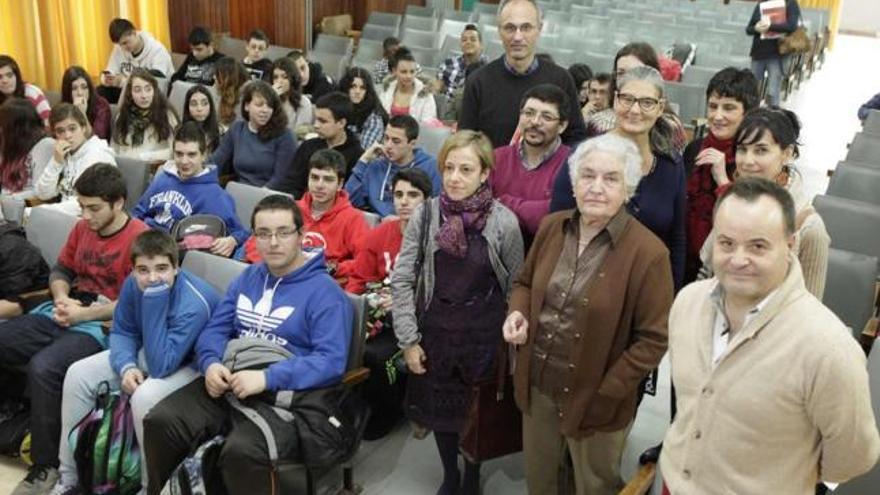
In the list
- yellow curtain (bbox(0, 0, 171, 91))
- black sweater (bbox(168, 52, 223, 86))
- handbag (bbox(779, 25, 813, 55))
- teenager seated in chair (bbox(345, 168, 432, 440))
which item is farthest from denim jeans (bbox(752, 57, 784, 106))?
yellow curtain (bbox(0, 0, 171, 91))

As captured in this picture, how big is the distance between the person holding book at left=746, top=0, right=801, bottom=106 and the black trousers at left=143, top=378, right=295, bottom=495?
566 centimetres

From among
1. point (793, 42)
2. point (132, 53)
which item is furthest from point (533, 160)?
point (793, 42)

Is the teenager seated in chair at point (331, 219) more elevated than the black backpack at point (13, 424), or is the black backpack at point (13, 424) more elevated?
the teenager seated in chair at point (331, 219)

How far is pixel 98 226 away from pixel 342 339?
3.91ft

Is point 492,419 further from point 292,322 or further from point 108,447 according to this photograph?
point 108,447

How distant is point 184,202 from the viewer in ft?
11.6

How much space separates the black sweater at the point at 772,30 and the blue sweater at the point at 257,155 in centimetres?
446

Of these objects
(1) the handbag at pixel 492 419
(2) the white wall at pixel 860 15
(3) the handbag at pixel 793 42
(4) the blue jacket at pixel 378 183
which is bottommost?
(1) the handbag at pixel 492 419

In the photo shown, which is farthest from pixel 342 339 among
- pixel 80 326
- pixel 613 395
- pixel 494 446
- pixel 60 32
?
pixel 60 32

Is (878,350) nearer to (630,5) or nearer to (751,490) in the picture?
(751,490)

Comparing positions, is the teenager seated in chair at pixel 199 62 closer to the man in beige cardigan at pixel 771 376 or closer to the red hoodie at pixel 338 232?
the red hoodie at pixel 338 232

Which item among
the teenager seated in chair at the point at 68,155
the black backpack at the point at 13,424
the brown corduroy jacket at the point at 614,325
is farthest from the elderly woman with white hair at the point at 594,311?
the teenager seated in chair at the point at 68,155

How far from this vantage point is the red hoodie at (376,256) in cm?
301

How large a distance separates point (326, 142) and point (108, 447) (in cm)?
198
